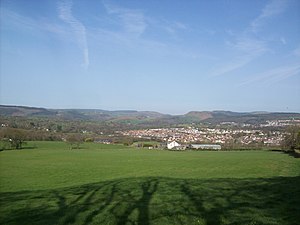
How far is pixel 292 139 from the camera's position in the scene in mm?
68375

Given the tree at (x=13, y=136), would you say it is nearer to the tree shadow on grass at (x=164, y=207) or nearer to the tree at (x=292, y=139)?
the tree at (x=292, y=139)

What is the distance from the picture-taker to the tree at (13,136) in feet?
269

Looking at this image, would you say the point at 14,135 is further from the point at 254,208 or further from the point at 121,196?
the point at 254,208

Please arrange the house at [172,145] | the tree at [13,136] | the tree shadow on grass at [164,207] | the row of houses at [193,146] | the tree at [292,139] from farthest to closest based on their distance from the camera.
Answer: the house at [172,145] < the row of houses at [193,146] < the tree at [13,136] < the tree at [292,139] < the tree shadow on grass at [164,207]

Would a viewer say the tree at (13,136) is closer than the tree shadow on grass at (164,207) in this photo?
No

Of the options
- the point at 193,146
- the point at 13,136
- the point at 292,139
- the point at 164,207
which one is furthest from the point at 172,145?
the point at 164,207

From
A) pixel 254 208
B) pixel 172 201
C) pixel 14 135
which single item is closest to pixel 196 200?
pixel 172 201

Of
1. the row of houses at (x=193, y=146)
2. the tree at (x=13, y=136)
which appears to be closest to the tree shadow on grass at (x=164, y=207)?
the tree at (x=13, y=136)

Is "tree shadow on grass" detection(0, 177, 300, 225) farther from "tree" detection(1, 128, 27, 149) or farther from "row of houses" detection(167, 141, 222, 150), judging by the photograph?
"row of houses" detection(167, 141, 222, 150)

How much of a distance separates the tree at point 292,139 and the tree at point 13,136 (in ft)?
211

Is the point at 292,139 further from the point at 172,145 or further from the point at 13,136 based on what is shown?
the point at 13,136

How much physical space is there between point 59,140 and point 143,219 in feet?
336

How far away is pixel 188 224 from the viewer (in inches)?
346

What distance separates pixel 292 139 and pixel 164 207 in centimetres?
6425
